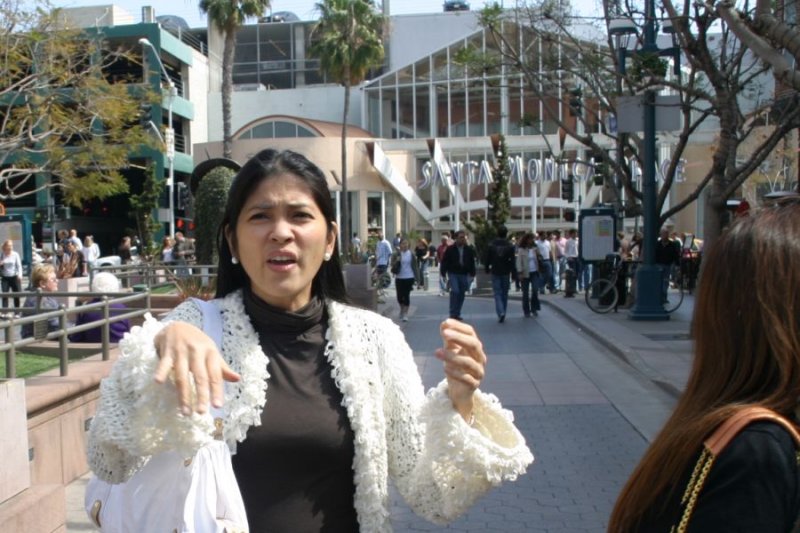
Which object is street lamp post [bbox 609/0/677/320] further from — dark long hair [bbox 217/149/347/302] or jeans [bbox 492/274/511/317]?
dark long hair [bbox 217/149/347/302]

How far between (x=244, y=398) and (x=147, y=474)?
1.07 feet

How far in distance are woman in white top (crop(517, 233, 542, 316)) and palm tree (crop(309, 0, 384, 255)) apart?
21100 millimetres

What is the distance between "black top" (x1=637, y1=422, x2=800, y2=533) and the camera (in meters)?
1.38

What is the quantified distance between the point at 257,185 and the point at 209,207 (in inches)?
552

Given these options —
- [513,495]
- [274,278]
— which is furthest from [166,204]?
[274,278]

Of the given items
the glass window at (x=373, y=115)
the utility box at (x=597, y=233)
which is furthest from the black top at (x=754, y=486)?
the glass window at (x=373, y=115)

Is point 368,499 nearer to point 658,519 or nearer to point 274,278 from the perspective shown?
point 274,278

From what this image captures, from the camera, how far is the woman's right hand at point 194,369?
177cm

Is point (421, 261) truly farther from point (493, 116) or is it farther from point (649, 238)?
point (493, 116)

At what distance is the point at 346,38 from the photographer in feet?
125

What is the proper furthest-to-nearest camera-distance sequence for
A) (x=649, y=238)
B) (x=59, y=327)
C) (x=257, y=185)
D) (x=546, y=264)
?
(x=546, y=264) → (x=649, y=238) → (x=59, y=327) → (x=257, y=185)

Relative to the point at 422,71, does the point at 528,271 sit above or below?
below

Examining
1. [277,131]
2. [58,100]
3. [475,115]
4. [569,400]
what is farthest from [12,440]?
[475,115]

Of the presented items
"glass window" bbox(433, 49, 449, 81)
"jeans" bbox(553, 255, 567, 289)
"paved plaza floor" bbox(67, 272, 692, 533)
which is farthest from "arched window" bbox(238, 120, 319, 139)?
"paved plaza floor" bbox(67, 272, 692, 533)
